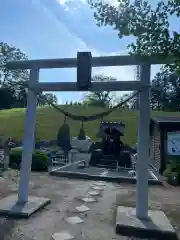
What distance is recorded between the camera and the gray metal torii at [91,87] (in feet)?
17.4

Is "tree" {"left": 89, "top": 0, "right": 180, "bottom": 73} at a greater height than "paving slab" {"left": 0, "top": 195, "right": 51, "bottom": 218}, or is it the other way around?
"tree" {"left": 89, "top": 0, "right": 180, "bottom": 73}

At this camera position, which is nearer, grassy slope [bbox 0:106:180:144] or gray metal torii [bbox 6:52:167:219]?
gray metal torii [bbox 6:52:167:219]

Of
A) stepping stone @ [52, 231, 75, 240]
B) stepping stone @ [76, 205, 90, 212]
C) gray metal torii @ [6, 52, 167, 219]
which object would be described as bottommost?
stepping stone @ [52, 231, 75, 240]

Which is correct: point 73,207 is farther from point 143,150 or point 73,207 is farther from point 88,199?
point 143,150

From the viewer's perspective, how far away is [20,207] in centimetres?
549

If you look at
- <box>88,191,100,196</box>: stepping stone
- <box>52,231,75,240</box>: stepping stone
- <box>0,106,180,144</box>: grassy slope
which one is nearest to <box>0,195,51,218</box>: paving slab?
<box>52,231,75,240</box>: stepping stone

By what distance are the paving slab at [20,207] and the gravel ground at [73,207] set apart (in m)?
0.14

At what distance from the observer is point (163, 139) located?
42.8 feet

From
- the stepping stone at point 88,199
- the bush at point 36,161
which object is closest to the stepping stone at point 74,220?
the stepping stone at point 88,199

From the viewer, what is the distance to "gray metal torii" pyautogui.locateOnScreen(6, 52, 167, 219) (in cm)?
530

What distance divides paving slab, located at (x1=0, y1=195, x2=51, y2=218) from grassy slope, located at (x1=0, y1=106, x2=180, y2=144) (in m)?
19.0

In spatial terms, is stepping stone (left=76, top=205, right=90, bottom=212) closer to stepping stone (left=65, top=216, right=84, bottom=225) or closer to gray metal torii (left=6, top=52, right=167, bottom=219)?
stepping stone (left=65, top=216, right=84, bottom=225)

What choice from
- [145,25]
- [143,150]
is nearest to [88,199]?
[143,150]

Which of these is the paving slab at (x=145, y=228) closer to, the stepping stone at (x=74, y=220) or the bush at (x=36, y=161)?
the stepping stone at (x=74, y=220)
